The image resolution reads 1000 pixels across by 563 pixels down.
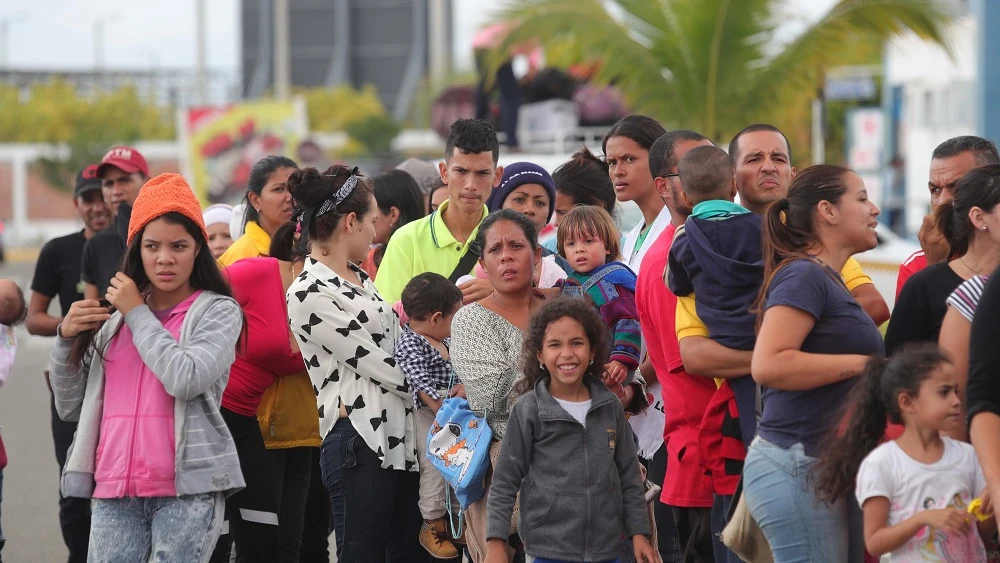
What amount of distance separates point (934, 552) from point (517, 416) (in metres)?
1.55

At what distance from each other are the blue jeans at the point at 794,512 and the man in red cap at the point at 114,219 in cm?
369

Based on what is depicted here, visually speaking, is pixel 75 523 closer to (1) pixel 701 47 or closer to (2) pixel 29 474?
(2) pixel 29 474

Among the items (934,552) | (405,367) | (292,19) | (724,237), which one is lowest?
(934,552)

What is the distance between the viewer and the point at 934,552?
4055 millimetres

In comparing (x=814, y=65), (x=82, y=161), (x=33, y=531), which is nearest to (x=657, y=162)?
(x=33, y=531)

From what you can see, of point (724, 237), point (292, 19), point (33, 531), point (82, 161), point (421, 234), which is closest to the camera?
point (724, 237)

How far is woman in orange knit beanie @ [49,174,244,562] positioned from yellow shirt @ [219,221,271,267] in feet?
5.67

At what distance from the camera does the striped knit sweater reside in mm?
5492

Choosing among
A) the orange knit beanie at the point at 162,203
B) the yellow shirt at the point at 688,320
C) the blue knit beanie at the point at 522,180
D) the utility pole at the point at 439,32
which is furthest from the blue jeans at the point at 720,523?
the utility pole at the point at 439,32

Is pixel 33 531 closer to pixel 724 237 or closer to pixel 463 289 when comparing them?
pixel 463 289

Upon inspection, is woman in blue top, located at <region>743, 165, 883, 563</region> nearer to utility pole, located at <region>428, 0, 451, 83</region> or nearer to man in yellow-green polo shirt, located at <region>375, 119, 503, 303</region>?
man in yellow-green polo shirt, located at <region>375, 119, 503, 303</region>

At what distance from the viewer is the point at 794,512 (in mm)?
4301

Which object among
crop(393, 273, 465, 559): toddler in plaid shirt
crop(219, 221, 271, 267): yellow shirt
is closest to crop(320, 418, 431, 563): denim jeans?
crop(393, 273, 465, 559): toddler in plaid shirt

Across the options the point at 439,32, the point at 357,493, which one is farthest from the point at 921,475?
the point at 439,32
